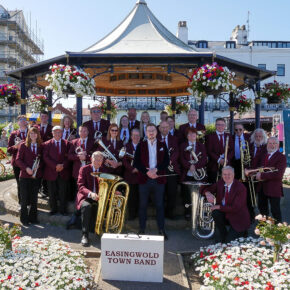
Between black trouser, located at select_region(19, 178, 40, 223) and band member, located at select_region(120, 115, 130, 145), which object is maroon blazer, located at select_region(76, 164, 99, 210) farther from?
band member, located at select_region(120, 115, 130, 145)

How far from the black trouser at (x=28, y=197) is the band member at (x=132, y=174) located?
2.00m

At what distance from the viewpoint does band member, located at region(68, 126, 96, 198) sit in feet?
23.3

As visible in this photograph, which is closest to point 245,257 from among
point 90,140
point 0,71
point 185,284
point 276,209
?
point 185,284

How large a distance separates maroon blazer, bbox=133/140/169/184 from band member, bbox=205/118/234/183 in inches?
60.7

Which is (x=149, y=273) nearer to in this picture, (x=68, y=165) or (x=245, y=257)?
(x=245, y=257)

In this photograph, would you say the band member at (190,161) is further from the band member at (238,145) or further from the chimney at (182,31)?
the chimney at (182,31)

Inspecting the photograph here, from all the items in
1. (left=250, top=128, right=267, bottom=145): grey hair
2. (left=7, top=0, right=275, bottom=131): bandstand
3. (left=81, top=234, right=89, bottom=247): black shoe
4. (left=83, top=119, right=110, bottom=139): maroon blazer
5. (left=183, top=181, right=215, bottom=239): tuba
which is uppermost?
(left=7, top=0, right=275, bottom=131): bandstand

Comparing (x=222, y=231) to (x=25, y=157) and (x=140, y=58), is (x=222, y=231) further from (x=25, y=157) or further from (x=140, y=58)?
(x=140, y=58)

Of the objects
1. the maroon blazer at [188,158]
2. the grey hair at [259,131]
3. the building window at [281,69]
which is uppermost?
the building window at [281,69]

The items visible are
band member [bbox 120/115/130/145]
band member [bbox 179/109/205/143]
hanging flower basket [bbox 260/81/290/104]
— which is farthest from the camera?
hanging flower basket [bbox 260/81/290/104]

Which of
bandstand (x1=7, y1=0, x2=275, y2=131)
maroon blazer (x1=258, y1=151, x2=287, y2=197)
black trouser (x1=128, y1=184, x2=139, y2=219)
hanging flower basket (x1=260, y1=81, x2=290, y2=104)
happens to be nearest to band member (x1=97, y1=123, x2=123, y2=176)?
black trouser (x1=128, y1=184, x2=139, y2=219)

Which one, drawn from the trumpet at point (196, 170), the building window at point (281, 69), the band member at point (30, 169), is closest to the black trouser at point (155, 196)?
the trumpet at point (196, 170)

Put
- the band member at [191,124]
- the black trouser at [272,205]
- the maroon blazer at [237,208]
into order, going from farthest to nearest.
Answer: the band member at [191,124] → the black trouser at [272,205] → the maroon blazer at [237,208]

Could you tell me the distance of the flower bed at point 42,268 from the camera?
13.4 ft
